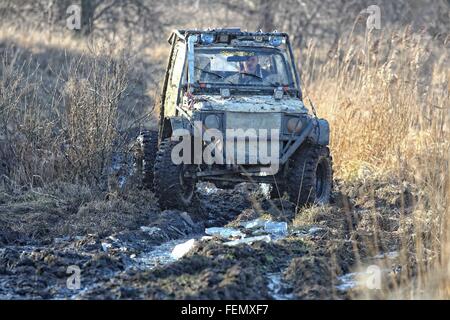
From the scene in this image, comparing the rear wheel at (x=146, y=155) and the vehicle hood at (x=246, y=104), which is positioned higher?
the vehicle hood at (x=246, y=104)

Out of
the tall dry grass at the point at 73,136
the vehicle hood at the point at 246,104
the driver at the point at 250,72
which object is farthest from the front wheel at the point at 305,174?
the tall dry grass at the point at 73,136

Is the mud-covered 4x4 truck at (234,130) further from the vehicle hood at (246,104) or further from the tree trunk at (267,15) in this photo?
the tree trunk at (267,15)

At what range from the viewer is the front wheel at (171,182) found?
32.8 feet

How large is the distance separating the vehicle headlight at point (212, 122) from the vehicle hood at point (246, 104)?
3.1 inches

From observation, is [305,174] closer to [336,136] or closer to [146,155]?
[146,155]

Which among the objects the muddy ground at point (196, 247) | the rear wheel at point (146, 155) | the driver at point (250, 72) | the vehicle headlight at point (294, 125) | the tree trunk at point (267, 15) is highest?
the tree trunk at point (267, 15)

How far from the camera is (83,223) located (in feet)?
31.8

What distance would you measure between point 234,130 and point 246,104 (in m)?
0.29

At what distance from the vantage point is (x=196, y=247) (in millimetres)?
8109

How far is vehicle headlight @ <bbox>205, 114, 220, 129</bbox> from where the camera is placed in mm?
10062

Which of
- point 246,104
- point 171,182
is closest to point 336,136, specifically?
point 246,104

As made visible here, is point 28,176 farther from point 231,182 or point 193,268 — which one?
point 193,268

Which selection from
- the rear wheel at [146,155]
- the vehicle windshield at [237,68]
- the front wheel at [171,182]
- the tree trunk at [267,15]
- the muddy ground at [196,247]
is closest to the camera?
the muddy ground at [196,247]

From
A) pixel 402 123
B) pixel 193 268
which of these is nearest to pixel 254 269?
pixel 193 268
